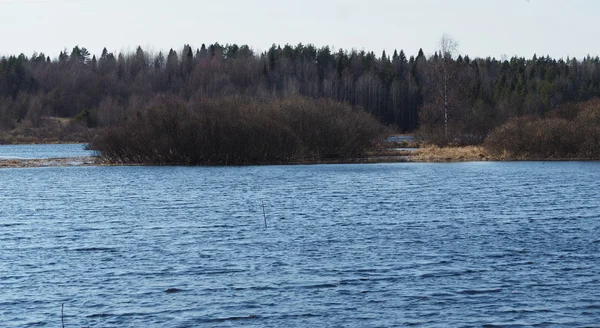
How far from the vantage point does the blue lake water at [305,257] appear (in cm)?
1838

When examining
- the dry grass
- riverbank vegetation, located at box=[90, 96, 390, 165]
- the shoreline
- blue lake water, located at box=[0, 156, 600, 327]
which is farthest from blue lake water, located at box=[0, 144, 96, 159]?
blue lake water, located at box=[0, 156, 600, 327]

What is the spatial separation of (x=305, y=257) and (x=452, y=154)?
58.4m

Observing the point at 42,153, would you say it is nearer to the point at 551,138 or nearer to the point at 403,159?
the point at 403,159

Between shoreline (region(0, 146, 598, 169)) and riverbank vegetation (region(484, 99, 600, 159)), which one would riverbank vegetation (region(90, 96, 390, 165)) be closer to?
shoreline (region(0, 146, 598, 169))

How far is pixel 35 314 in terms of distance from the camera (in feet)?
60.3

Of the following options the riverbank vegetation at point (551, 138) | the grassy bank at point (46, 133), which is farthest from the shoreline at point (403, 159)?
the grassy bank at point (46, 133)

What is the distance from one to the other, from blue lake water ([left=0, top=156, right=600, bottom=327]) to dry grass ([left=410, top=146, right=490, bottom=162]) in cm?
2882

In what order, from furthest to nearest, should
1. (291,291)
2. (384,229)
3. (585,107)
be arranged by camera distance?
(585,107)
(384,229)
(291,291)

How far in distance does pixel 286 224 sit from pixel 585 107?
54888mm

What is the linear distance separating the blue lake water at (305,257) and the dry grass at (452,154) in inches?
1135

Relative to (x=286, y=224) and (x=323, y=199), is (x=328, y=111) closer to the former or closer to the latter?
(x=323, y=199)

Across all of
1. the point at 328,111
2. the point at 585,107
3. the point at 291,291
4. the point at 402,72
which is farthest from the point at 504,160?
the point at 402,72

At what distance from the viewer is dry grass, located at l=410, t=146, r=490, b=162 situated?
258 feet

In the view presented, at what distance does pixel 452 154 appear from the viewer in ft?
267
